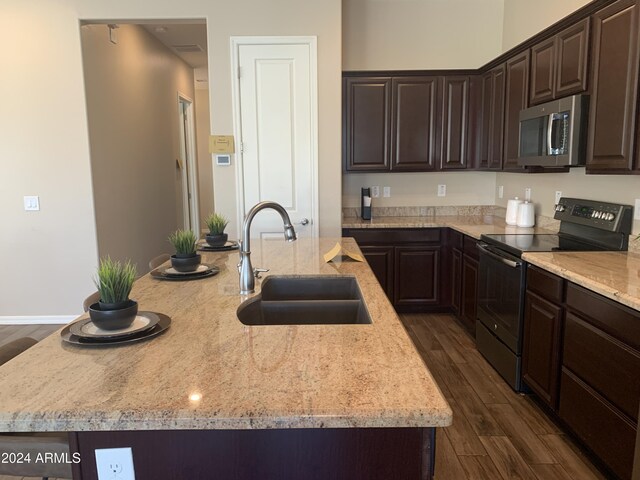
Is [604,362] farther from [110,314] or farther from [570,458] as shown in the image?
[110,314]

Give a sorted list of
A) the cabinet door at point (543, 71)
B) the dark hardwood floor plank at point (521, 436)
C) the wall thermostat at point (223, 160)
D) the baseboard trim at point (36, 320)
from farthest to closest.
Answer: the baseboard trim at point (36, 320)
the wall thermostat at point (223, 160)
the cabinet door at point (543, 71)
the dark hardwood floor plank at point (521, 436)

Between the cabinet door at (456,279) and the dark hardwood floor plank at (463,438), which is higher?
the cabinet door at (456,279)

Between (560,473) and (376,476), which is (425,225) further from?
(376,476)

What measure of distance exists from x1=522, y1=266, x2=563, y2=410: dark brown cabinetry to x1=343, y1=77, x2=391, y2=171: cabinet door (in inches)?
83.3

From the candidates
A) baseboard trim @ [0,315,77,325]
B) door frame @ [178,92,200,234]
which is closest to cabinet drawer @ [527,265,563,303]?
baseboard trim @ [0,315,77,325]

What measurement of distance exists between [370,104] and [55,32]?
2.76 meters

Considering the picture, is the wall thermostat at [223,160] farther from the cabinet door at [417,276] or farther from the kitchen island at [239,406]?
the kitchen island at [239,406]

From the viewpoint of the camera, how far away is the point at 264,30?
3939 millimetres

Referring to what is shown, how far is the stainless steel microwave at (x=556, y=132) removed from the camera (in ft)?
8.71

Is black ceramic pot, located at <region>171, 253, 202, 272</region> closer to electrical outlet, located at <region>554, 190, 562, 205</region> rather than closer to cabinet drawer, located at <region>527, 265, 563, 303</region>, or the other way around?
cabinet drawer, located at <region>527, 265, 563, 303</region>

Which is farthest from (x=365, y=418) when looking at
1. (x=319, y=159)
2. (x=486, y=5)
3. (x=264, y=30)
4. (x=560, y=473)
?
(x=486, y=5)

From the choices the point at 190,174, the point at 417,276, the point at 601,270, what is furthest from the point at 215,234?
the point at 190,174

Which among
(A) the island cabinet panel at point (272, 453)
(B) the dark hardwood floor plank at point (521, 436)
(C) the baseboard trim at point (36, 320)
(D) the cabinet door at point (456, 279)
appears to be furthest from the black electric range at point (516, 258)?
(C) the baseboard trim at point (36, 320)

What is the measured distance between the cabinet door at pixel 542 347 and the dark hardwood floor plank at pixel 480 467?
1.71 ft
